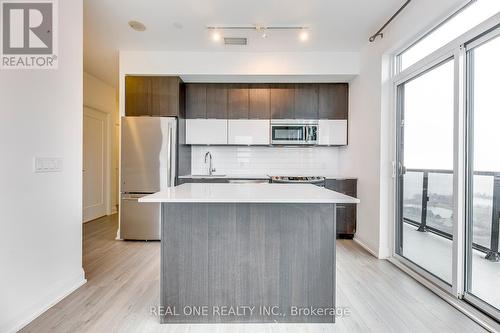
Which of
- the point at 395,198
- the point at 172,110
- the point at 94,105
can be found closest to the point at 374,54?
the point at 395,198

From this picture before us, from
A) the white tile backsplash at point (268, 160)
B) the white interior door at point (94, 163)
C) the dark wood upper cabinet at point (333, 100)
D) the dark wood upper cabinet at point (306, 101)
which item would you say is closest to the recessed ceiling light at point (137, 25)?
the white tile backsplash at point (268, 160)

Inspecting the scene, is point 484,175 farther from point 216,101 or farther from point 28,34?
point 28,34

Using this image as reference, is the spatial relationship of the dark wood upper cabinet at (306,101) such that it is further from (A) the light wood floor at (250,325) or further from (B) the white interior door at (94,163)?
(B) the white interior door at (94,163)

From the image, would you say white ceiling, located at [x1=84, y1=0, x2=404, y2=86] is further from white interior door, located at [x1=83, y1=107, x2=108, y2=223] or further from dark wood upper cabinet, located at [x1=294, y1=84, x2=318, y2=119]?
white interior door, located at [x1=83, y1=107, x2=108, y2=223]

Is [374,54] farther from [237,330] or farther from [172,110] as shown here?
[237,330]

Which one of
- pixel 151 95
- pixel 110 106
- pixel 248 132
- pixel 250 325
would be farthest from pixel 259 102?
pixel 110 106

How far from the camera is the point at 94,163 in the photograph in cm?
550

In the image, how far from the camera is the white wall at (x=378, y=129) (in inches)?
114

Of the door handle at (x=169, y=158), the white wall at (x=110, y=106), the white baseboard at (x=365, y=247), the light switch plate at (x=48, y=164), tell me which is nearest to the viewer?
the light switch plate at (x=48, y=164)

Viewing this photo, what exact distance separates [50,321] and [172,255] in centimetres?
99

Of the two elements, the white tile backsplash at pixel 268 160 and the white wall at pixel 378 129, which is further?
the white tile backsplash at pixel 268 160

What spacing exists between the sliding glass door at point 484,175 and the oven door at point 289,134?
2.33 metres

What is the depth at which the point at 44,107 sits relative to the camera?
6.97 feet

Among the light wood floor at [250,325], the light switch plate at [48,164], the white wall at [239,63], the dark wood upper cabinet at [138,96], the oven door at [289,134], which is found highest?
the white wall at [239,63]
